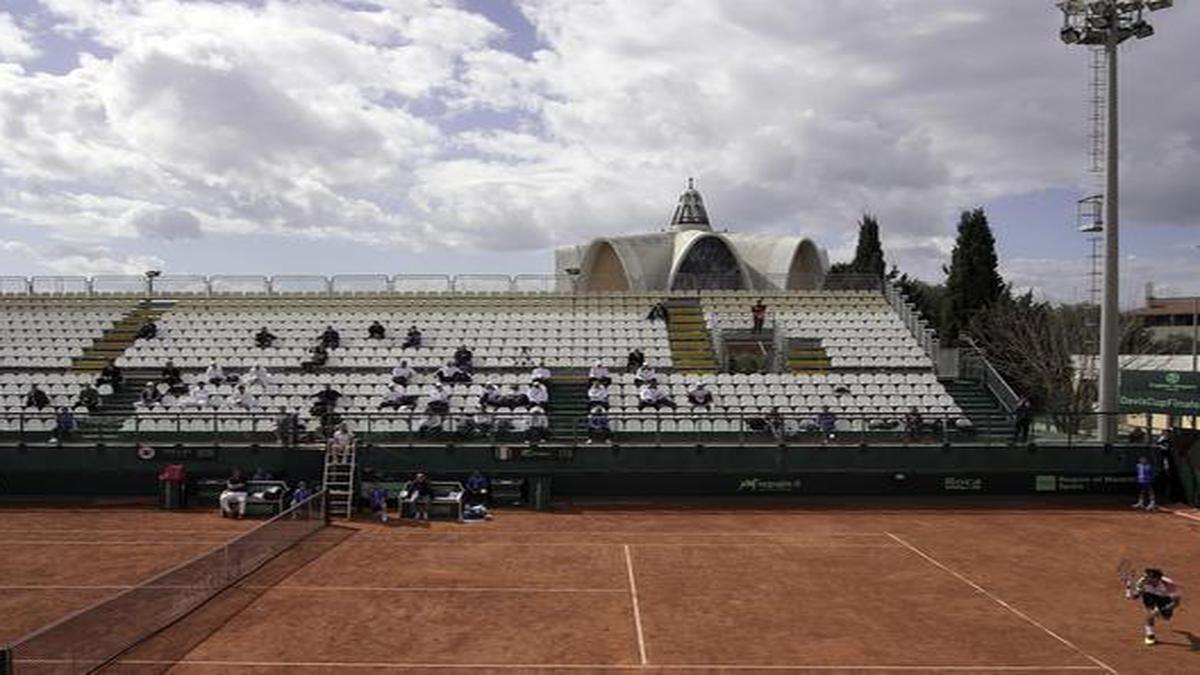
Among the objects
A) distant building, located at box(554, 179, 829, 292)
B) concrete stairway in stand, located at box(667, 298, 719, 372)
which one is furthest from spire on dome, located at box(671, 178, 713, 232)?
concrete stairway in stand, located at box(667, 298, 719, 372)

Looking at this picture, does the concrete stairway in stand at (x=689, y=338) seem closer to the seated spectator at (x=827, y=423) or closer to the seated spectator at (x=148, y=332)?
the seated spectator at (x=827, y=423)

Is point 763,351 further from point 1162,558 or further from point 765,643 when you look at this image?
point 765,643

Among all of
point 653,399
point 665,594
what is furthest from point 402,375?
point 665,594

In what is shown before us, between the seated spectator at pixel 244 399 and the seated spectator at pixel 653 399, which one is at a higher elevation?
the seated spectator at pixel 653 399

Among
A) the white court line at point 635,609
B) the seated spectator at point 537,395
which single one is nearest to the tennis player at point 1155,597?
the white court line at point 635,609

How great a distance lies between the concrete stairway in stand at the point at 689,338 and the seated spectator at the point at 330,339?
42.6 ft

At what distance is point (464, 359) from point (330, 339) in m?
6.03

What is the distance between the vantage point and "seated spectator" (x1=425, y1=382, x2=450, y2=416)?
29456 millimetres

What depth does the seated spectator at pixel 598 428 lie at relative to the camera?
27.7m

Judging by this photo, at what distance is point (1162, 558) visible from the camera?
20.7 meters

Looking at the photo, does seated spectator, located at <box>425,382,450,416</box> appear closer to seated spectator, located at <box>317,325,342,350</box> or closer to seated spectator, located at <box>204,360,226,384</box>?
seated spectator, located at <box>317,325,342,350</box>

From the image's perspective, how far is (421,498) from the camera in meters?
24.8

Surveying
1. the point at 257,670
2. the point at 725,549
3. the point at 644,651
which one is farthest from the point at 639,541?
the point at 257,670

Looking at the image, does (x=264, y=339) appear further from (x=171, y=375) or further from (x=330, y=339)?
(x=171, y=375)
